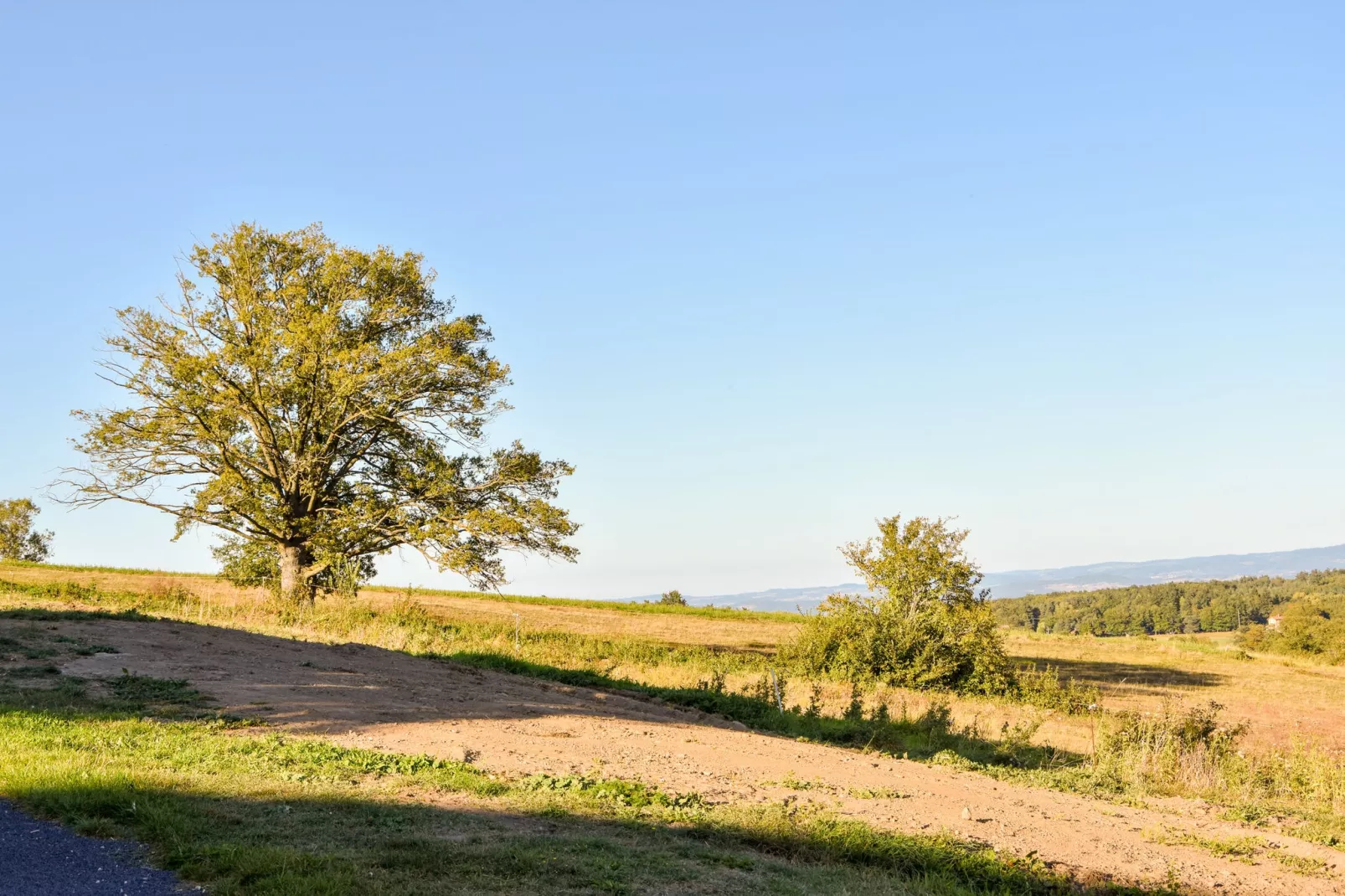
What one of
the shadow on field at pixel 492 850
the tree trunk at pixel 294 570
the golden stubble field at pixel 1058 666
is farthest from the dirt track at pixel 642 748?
the tree trunk at pixel 294 570

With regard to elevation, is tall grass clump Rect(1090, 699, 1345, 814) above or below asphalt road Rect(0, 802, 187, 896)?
below

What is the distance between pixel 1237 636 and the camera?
202 feet

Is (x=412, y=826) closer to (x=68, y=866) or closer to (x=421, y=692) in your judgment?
(x=68, y=866)

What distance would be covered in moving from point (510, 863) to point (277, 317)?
24.7 meters

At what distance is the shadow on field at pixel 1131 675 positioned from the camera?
32375mm

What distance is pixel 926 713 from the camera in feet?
65.6

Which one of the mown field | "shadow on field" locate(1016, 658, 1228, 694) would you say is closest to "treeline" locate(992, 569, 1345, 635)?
"shadow on field" locate(1016, 658, 1228, 694)

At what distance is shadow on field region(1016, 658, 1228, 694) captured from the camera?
32375 mm

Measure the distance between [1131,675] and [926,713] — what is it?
19343 millimetres

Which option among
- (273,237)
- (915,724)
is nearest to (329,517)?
(273,237)

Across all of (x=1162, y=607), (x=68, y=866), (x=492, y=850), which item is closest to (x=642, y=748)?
(x=492, y=850)

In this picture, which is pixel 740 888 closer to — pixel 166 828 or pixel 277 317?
pixel 166 828

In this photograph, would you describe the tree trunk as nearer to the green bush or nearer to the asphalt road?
the green bush

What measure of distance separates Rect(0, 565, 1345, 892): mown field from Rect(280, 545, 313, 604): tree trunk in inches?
44.6
